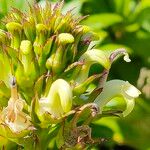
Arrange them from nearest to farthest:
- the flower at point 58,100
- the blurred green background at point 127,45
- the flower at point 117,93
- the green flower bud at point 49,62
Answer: the flower at point 58,100 < the green flower bud at point 49,62 < the flower at point 117,93 < the blurred green background at point 127,45

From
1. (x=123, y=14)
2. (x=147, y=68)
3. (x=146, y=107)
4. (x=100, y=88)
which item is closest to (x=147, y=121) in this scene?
(x=146, y=107)

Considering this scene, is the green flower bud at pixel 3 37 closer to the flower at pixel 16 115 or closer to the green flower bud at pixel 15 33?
the green flower bud at pixel 15 33

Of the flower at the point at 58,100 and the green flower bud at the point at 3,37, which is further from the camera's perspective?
the green flower bud at the point at 3,37

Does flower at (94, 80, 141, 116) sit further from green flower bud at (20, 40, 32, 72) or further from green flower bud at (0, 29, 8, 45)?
green flower bud at (0, 29, 8, 45)

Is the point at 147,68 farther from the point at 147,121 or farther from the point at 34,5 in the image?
the point at 34,5

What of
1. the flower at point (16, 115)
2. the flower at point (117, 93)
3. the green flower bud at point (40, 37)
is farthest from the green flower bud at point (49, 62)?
the flower at point (117, 93)

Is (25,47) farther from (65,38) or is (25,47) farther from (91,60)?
(91,60)

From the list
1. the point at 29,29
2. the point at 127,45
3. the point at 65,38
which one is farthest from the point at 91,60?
the point at 127,45

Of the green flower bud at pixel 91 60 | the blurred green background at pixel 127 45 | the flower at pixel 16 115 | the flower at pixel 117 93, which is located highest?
the green flower bud at pixel 91 60
